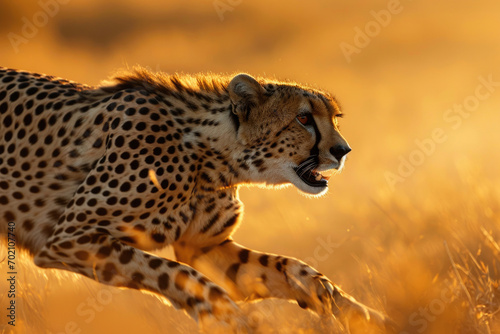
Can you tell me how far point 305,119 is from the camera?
12.6 feet

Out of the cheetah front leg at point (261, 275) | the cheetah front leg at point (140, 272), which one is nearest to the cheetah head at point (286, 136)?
the cheetah front leg at point (261, 275)

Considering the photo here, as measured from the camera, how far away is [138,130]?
12.3 feet

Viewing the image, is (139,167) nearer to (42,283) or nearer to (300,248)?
(42,283)

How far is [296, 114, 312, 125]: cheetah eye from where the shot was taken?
12.6 feet

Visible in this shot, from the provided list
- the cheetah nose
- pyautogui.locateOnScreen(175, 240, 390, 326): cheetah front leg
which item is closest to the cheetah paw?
pyautogui.locateOnScreen(175, 240, 390, 326): cheetah front leg

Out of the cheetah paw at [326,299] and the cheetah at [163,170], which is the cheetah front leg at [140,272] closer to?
the cheetah at [163,170]

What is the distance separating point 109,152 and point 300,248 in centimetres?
153

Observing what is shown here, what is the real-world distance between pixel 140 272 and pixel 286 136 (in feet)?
3.51

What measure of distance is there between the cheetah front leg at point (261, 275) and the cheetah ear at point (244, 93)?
A: 774 mm

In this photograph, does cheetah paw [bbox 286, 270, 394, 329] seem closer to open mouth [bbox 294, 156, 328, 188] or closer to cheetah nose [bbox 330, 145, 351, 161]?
open mouth [bbox 294, 156, 328, 188]

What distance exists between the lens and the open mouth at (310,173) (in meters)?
3.77

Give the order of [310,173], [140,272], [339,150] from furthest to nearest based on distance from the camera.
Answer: [310,173]
[339,150]
[140,272]

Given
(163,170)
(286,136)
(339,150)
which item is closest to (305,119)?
(286,136)

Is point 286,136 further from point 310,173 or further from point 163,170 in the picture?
point 163,170
